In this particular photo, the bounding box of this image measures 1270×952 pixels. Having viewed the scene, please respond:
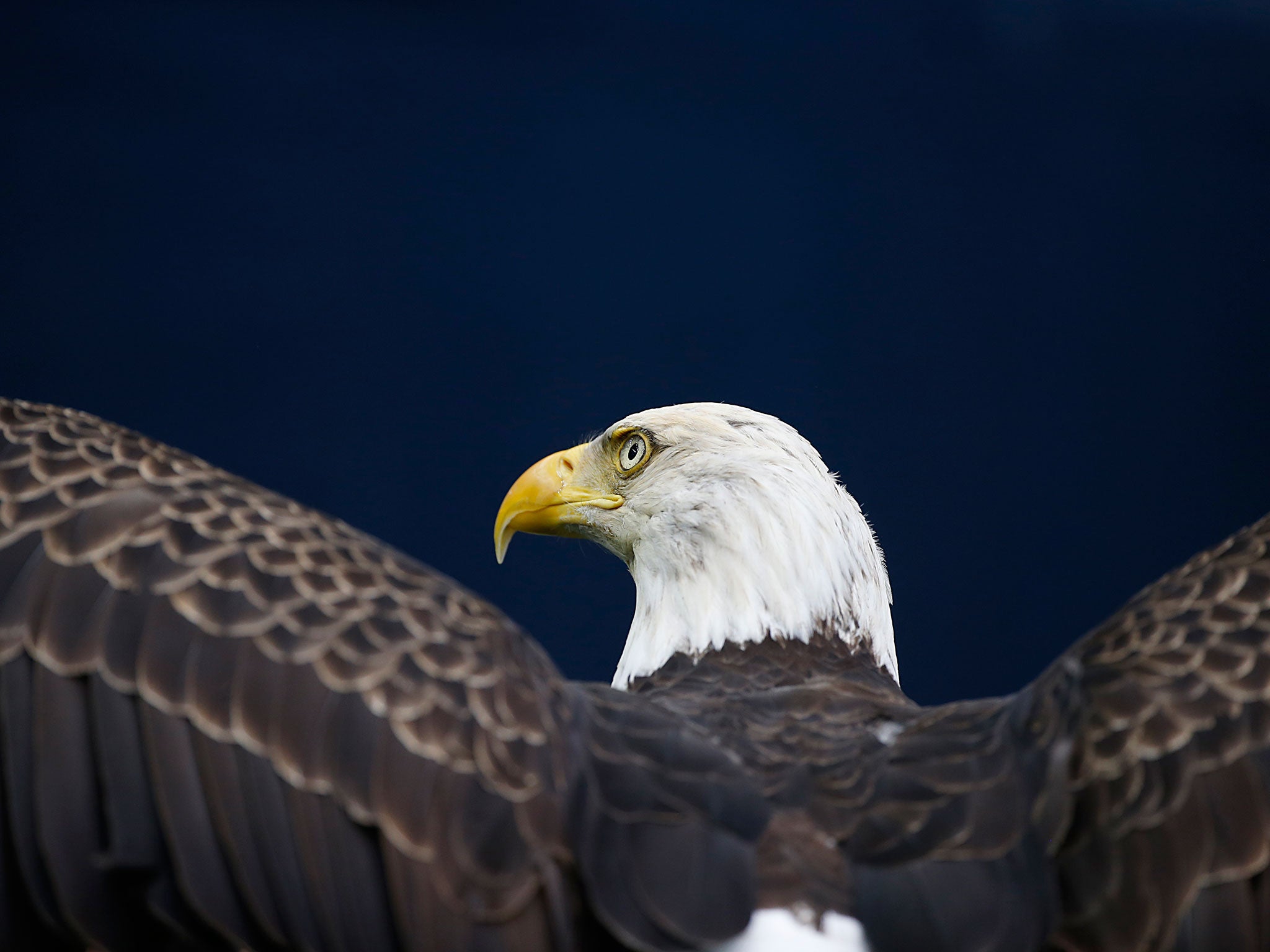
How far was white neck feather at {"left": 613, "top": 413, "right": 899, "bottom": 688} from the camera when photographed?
8.67ft

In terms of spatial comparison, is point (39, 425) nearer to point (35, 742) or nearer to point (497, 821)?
point (35, 742)

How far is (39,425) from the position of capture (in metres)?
1.95

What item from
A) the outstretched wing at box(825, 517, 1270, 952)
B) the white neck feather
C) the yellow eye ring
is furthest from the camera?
the yellow eye ring

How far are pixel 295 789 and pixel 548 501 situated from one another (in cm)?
153

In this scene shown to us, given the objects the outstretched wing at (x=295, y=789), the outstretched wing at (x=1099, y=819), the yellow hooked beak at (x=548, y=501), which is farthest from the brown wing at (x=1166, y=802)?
the yellow hooked beak at (x=548, y=501)

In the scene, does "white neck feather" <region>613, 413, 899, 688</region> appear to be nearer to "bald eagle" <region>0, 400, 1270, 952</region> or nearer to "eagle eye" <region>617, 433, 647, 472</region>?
"eagle eye" <region>617, 433, 647, 472</region>

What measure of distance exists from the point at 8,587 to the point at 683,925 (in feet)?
3.43

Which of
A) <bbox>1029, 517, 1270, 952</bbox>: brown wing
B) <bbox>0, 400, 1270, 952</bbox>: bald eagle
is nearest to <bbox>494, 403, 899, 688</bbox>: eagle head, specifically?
<bbox>0, 400, 1270, 952</bbox>: bald eagle

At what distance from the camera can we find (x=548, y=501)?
3.07m

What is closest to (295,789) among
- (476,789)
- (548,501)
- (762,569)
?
(476,789)

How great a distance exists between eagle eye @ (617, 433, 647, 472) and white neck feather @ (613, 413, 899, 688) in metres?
0.15

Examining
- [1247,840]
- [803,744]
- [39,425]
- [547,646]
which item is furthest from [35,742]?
[547,646]

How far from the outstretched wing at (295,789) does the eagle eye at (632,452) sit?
1.30 m

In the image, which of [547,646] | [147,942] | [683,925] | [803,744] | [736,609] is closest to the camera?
[683,925]
